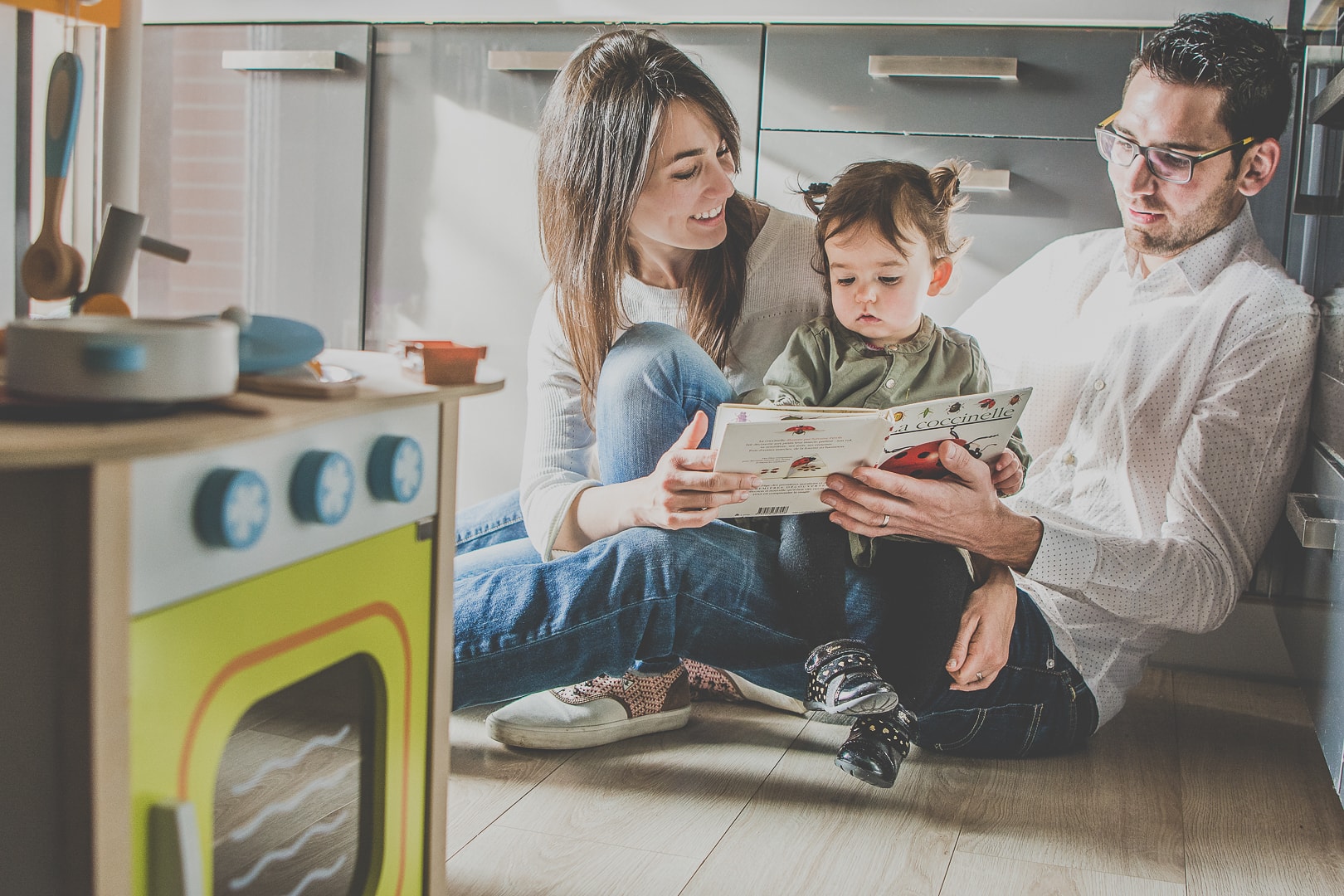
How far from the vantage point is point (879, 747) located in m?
1.37

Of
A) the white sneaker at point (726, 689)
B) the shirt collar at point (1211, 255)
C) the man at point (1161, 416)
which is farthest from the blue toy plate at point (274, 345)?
the shirt collar at point (1211, 255)

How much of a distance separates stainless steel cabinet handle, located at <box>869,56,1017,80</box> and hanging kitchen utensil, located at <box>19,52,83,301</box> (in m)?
1.21

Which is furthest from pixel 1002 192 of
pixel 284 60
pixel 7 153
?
pixel 7 153

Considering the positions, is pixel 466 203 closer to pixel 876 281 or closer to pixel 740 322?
pixel 740 322

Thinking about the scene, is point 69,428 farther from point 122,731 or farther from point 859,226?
point 859,226

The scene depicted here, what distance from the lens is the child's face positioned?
1447mm

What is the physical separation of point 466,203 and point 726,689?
3.17ft

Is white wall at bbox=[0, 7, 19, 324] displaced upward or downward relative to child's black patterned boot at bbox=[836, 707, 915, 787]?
upward

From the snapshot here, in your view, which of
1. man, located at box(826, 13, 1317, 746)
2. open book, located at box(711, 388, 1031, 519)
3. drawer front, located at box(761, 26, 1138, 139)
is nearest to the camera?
open book, located at box(711, 388, 1031, 519)

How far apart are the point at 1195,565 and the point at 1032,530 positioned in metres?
0.21

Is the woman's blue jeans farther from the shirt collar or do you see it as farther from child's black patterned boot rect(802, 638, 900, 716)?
the shirt collar

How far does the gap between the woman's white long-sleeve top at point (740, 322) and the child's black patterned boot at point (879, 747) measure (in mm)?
479

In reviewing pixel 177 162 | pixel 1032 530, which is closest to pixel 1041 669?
pixel 1032 530

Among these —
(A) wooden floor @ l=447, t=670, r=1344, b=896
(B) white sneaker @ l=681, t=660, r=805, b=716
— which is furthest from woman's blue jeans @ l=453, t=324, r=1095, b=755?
(B) white sneaker @ l=681, t=660, r=805, b=716
